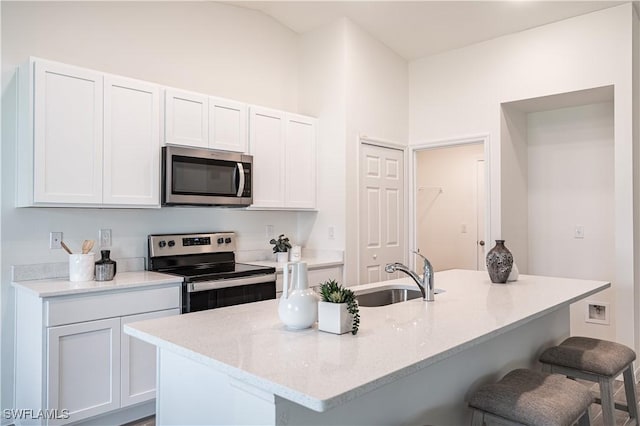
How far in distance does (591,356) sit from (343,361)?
175 centimetres

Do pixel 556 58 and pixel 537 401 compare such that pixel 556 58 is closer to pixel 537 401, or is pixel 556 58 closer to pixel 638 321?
pixel 638 321

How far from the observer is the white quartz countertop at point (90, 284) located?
8.11ft

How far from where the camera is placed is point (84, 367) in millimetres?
2568

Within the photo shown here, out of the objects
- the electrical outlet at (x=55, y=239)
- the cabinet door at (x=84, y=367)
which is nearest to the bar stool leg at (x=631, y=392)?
the cabinet door at (x=84, y=367)

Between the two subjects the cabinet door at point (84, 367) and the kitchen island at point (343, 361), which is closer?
the kitchen island at point (343, 361)

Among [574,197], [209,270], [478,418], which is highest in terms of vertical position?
[574,197]

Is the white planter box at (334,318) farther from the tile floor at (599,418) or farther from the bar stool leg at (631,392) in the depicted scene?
the bar stool leg at (631,392)

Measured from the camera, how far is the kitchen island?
46.1 inches

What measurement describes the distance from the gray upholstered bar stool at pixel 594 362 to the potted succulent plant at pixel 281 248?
→ 2300 millimetres

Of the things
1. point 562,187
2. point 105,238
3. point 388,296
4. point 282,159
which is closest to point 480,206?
point 562,187

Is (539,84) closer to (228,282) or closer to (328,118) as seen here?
(328,118)

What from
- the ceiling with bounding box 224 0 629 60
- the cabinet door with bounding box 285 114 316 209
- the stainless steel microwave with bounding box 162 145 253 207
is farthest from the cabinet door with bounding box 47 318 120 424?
the ceiling with bounding box 224 0 629 60

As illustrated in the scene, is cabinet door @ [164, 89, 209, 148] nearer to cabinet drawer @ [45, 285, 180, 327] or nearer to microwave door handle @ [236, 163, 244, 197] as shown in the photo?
microwave door handle @ [236, 163, 244, 197]

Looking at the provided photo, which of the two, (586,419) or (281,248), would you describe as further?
(281,248)
